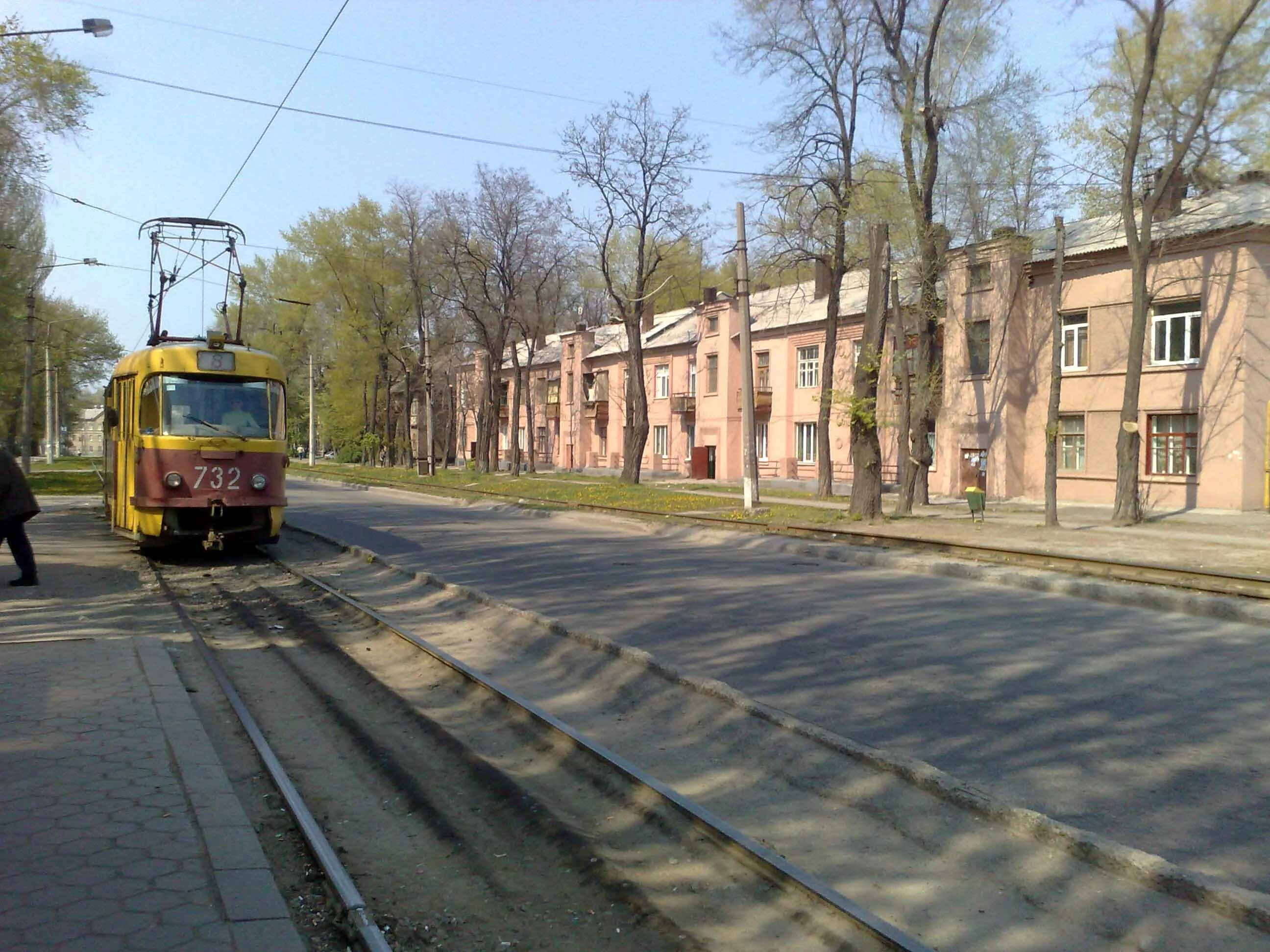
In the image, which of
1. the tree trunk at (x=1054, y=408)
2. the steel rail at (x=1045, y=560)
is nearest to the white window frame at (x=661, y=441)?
the steel rail at (x=1045, y=560)

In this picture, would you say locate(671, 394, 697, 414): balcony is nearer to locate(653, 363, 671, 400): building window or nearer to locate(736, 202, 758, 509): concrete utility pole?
locate(653, 363, 671, 400): building window

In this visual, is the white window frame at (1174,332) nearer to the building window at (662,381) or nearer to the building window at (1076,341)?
the building window at (1076,341)

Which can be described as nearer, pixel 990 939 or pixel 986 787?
pixel 990 939

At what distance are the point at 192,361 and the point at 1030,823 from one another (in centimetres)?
1323

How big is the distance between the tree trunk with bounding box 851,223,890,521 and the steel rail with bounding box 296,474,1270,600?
7.51ft

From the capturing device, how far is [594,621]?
1034cm

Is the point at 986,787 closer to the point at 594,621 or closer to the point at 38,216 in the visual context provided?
the point at 594,621

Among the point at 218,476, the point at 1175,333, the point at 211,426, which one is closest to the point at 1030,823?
the point at 218,476

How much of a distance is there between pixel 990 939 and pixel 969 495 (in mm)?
18909

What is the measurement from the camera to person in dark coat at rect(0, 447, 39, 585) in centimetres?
1167

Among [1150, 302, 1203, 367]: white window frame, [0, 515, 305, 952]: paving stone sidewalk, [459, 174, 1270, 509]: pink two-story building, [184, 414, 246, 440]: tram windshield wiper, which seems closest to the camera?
[0, 515, 305, 952]: paving stone sidewalk

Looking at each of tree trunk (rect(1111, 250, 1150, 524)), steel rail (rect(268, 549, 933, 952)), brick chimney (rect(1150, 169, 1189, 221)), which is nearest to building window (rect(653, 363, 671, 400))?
brick chimney (rect(1150, 169, 1189, 221))

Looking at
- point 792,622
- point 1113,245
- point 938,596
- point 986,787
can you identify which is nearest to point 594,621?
point 792,622

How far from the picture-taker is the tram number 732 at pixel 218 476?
1440 centimetres
